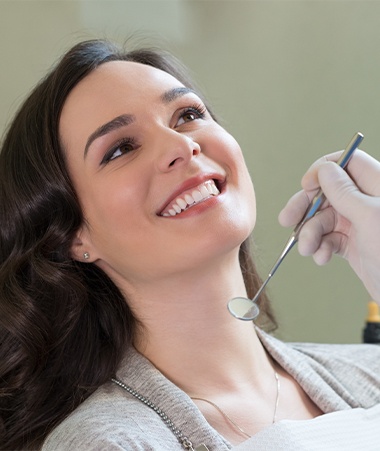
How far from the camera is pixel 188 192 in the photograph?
134 centimetres

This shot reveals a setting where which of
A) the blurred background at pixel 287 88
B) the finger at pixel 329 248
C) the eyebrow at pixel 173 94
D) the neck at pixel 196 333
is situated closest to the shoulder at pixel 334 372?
the neck at pixel 196 333

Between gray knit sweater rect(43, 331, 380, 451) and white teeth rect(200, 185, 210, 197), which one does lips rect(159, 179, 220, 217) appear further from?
gray knit sweater rect(43, 331, 380, 451)

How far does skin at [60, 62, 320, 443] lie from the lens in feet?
4.39

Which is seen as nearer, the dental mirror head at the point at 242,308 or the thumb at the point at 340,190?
the thumb at the point at 340,190

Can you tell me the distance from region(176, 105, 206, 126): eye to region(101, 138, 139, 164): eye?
0.11m

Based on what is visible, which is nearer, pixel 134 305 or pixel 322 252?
pixel 322 252

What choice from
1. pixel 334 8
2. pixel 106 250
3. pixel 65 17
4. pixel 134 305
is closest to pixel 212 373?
pixel 134 305

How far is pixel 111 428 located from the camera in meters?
1.21

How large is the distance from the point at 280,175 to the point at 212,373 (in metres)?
1.23

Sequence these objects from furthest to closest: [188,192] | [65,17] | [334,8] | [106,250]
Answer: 1. [334,8]
2. [65,17]
3. [106,250]
4. [188,192]

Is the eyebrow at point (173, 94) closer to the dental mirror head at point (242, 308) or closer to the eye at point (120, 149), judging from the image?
the eye at point (120, 149)

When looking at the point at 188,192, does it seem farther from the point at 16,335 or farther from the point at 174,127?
the point at 16,335

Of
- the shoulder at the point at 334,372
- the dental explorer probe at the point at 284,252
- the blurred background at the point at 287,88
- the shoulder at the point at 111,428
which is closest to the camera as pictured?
the shoulder at the point at 111,428

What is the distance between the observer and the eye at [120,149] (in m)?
1.42
